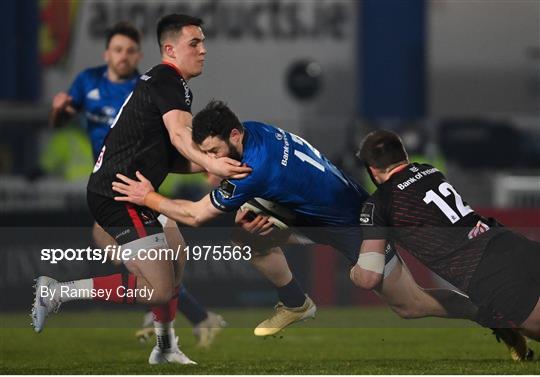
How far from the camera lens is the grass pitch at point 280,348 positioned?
9586 millimetres

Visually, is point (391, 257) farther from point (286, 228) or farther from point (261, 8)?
point (261, 8)

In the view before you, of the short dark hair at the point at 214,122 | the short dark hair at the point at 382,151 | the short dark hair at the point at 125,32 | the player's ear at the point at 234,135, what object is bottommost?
the short dark hair at the point at 382,151

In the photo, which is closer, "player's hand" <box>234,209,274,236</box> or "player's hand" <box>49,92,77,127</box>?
"player's hand" <box>234,209,274,236</box>

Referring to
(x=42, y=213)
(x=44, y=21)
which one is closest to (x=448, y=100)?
(x=44, y=21)

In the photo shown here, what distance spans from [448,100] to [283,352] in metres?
17.6

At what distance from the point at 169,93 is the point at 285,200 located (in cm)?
110

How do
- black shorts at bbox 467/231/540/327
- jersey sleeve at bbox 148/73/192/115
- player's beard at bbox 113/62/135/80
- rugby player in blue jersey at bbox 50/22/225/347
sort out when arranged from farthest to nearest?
player's beard at bbox 113/62/135/80 → rugby player in blue jersey at bbox 50/22/225/347 → jersey sleeve at bbox 148/73/192/115 → black shorts at bbox 467/231/540/327

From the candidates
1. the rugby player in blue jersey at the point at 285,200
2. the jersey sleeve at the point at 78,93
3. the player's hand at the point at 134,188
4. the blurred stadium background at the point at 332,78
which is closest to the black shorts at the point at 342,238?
the rugby player in blue jersey at the point at 285,200

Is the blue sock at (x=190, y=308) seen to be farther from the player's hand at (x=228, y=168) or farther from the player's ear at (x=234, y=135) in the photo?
the player's ear at (x=234, y=135)

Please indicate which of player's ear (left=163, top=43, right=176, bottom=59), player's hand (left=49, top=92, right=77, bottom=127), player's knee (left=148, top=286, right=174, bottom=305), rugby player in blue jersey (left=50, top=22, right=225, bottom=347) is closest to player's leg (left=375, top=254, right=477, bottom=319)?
player's knee (left=148, top=286, right=174, bottom=305)

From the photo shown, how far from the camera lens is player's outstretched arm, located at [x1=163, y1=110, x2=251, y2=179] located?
9.05m

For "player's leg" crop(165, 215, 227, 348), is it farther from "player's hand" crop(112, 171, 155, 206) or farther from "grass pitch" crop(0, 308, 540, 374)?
"player's hand" crop(112, 171, 155, 206)

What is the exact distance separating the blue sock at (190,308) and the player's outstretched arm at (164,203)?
5.08 ft

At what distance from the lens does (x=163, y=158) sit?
32.0 ft
